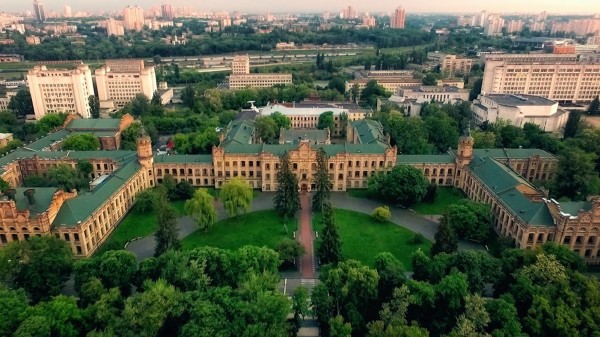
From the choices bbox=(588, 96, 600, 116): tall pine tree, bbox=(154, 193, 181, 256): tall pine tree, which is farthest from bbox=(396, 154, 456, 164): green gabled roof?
bbox=(588, 96, 600, 116): tall pine tree

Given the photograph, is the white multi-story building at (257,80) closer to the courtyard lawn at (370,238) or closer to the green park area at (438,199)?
the green park area at (438,199)

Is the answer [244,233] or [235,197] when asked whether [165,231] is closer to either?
[244,233]

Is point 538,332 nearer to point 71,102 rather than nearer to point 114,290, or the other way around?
point 114,290

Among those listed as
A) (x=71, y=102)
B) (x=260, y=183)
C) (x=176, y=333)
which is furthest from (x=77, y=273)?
(x=71, y=102)

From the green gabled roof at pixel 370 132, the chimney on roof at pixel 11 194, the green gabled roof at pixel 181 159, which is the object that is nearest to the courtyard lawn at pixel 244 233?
the green gabled roof at pixel 181 159

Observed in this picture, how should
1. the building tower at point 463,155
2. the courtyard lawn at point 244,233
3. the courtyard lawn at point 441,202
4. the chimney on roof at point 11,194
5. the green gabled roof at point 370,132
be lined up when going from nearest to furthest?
1. the chimney on roof at point 11,194
2. the courtyard lawn at point 244,233
3. the courtyard lawn at point 441,202
4. the building tower at point 463,155
5. the green gabled roof at point 370,132
